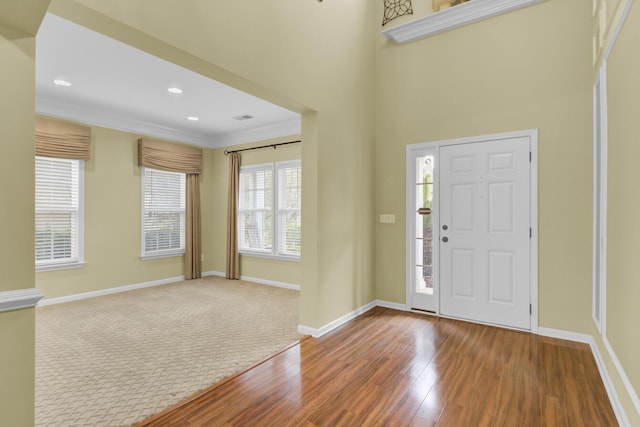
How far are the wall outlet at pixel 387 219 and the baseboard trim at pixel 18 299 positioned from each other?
139 inches

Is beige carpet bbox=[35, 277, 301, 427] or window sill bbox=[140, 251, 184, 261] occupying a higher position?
window sill bbox=[140, 251, 184, 261]

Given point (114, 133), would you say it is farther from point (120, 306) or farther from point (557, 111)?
point (557, 111)

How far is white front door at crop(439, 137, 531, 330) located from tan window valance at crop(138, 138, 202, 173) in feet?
15.1

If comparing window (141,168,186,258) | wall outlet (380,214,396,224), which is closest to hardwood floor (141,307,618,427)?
wall outlet (380,214,396,224)

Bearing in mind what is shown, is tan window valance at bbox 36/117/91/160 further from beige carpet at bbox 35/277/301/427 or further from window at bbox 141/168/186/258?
beige carpet at bbox 35/277/301/427

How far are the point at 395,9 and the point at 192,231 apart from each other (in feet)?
16.3

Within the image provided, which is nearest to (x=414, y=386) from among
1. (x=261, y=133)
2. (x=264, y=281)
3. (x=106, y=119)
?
(x=264, y=281)

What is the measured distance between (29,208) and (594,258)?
4.22m

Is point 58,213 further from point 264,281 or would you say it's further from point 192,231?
point 264,281

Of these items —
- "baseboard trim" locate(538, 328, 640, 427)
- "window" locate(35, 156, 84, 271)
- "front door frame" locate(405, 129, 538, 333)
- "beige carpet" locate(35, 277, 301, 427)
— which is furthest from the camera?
"window" locate(35, 156, 84, 271)

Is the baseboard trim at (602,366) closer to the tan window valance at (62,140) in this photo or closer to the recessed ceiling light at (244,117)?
the recessed ceiling light at (244,117)

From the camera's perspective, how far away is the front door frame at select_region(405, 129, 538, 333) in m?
3.44

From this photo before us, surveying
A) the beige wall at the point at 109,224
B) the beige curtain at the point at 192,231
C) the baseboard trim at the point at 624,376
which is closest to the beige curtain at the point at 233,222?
the beige curtain at the point at 192,231

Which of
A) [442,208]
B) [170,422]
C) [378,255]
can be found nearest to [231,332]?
[170,422]
